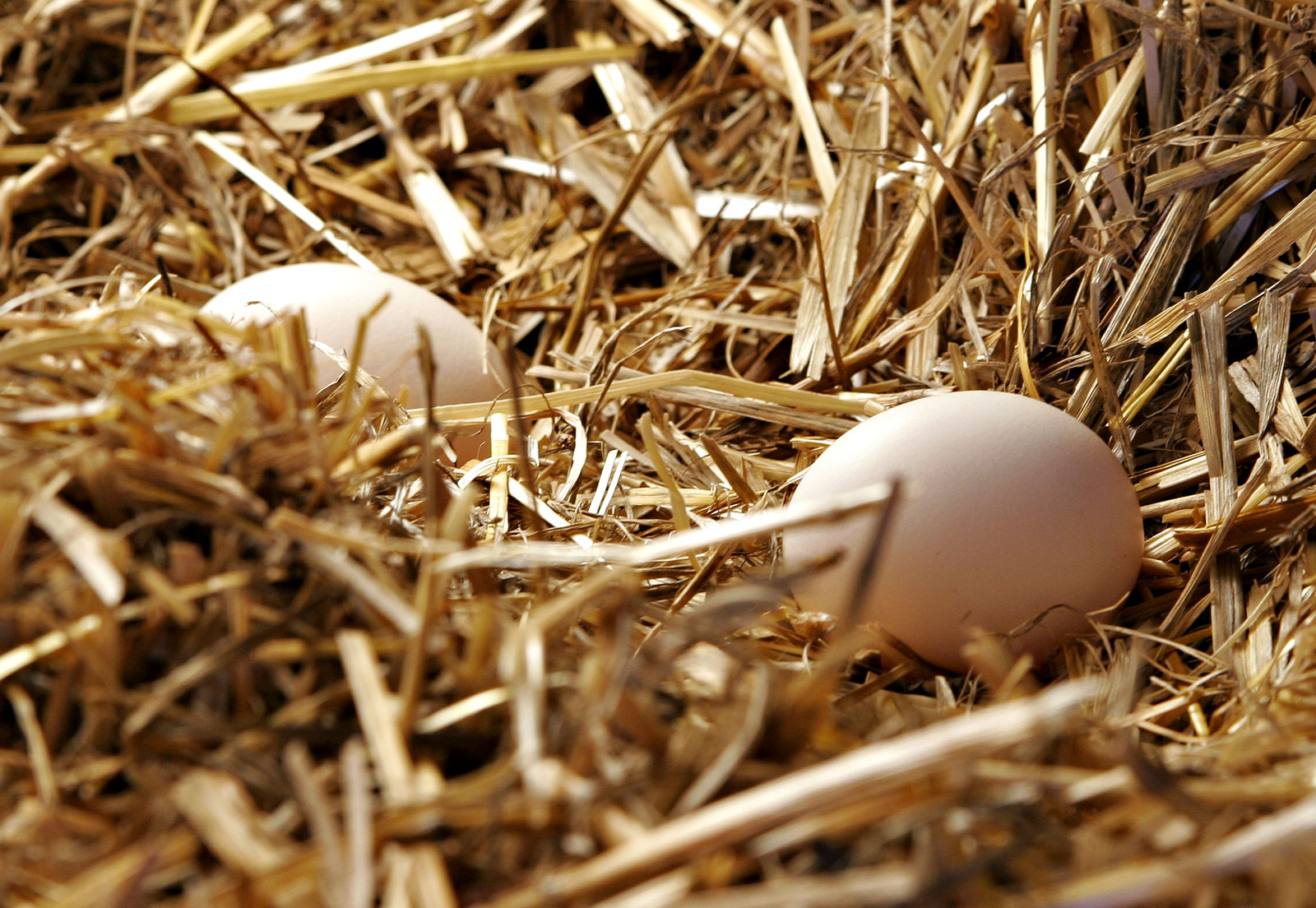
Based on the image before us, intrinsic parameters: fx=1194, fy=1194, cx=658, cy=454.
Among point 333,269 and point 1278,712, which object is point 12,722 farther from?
point 1278,712

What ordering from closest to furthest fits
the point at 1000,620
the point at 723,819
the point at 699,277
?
the point at 723,819
the point at 1000,620
the point at 699,277

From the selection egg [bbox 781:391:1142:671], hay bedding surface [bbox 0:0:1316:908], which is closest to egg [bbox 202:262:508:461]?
hay bedding surface [bbox 0:0:1316:908]

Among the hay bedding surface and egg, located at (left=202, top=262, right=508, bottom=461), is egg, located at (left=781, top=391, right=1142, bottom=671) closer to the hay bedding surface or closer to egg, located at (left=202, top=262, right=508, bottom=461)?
the hay bedding surface

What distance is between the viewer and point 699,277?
4.26 feet

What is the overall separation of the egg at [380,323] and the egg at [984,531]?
401 mm

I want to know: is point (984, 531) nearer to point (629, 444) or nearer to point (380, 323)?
point (629, 444)

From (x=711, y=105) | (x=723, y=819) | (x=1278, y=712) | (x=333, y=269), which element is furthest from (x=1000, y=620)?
(x=711, y=105)

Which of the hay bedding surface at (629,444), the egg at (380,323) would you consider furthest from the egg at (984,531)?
the egg at (380,323)

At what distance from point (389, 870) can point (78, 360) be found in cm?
40

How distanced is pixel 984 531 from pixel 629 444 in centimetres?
41

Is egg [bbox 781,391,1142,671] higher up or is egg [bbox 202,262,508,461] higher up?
egg [bbox 202,262,508,461]

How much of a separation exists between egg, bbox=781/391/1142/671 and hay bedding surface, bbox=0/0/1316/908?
0.04 m

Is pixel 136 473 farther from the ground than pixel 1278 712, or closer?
→ farther from the ground

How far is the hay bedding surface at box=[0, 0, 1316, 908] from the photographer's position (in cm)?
52
